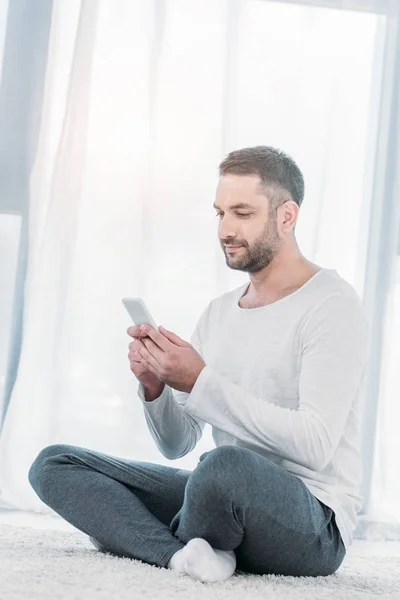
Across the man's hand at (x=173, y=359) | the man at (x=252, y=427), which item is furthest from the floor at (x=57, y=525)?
the man's hand at (x=173, y=359)

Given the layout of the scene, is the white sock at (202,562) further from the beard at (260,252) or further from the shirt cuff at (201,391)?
the beard at (260,252)

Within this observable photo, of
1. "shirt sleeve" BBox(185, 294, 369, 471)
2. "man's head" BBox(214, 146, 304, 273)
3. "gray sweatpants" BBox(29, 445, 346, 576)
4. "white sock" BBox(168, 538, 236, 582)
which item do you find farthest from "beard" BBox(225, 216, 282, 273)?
"white sock" BBox(168, 538, 236, 582)

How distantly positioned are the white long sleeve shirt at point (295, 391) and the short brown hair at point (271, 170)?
189 mm

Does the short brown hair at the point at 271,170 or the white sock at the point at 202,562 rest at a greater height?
the short brown hair at the point at 271,170

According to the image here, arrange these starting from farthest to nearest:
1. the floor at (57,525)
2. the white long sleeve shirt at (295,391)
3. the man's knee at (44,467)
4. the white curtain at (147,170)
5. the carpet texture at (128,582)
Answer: the white curtain at (147,170) < the floor at (57,525) < the man's knee at (44,467) < the white long sleeve shirt at (295,391) < the carpet texture at (128,582)

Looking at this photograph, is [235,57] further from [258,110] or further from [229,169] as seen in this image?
[229,169]

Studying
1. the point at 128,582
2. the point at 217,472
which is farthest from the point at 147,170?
the point at 128,582

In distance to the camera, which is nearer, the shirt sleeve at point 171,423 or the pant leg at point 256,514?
the pant leg at point 256,514

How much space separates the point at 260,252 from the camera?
1.74 meters

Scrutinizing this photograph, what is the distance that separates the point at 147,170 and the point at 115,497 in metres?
1.22

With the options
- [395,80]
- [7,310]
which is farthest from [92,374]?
[395,80]

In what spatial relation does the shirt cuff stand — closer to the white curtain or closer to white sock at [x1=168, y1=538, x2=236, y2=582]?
white sock at [x1=168, y1=538, x2=236, y2=582]

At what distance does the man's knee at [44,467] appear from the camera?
1.65 meters

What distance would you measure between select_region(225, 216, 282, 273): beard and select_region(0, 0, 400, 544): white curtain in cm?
84
